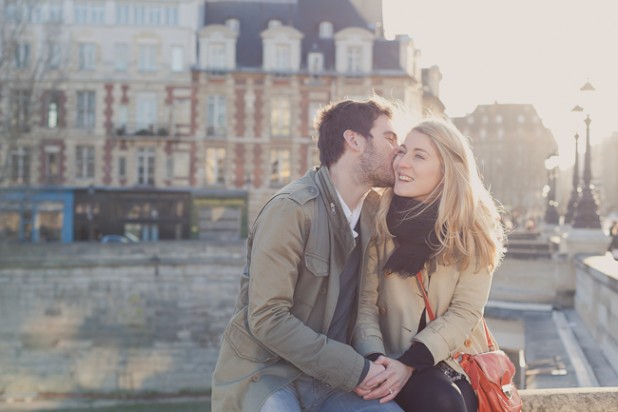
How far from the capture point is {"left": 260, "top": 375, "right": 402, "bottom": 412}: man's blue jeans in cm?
321

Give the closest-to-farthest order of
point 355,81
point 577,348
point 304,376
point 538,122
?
point 304,376
point 577,348
point 355,81
point 538,122

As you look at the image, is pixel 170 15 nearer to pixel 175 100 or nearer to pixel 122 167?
pixel 175 100

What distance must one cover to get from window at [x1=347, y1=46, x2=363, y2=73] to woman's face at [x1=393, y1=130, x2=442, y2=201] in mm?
32250

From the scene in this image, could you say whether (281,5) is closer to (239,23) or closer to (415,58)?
(239,23)

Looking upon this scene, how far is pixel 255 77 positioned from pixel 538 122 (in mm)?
55789

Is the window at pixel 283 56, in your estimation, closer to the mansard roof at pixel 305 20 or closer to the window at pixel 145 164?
the mansard roof at pixel 305 20

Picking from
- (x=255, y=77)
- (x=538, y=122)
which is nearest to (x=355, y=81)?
(x=255, y=77)

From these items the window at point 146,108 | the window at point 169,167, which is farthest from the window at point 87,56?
the window at point 169,167

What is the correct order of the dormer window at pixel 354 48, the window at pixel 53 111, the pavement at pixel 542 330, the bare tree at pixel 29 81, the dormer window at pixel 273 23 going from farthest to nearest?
the dormer window at pixel 273 23 < the dormer window at pixel 354 48 < the window at pixel 53 111 < the bare tree at pixel 29 81 < the pavement at pixel 542 330

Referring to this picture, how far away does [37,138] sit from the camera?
1300 inches

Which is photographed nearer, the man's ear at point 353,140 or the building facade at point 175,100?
the man's ear at point 353,140

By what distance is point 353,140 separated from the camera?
11.8 ft

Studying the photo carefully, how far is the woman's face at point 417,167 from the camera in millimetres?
3643

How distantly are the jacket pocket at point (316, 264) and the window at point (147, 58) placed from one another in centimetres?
3264
